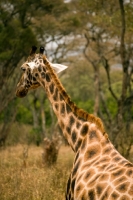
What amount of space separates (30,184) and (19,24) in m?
8.96

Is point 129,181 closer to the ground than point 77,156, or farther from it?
farther from it

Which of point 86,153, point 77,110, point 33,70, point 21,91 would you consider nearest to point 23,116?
point 21,91

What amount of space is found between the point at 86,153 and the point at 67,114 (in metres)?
0.64

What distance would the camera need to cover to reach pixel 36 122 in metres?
22.4

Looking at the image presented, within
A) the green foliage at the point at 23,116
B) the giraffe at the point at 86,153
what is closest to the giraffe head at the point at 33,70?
the giraffe at the point at 86,153

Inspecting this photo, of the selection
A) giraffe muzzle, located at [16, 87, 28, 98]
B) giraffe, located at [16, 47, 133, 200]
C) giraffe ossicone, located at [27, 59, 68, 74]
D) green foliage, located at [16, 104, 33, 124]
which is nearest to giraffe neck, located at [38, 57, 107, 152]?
giraffe, located at [16, 47, 133, 200]

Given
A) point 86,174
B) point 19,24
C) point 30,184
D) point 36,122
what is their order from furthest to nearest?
point 36,122, point 19,24, point 30,184, point 86,174

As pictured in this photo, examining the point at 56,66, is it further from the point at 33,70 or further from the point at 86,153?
the point at 86,153

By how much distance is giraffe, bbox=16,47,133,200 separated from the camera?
11.8ft

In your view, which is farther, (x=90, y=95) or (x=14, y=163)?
(x=90, y=95)

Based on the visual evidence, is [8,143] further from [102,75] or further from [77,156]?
[77,156]

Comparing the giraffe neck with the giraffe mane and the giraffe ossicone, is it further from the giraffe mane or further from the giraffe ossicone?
the giraffe ossicone

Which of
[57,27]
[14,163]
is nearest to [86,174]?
[14,163]

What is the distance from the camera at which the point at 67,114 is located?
4695 millimetres
